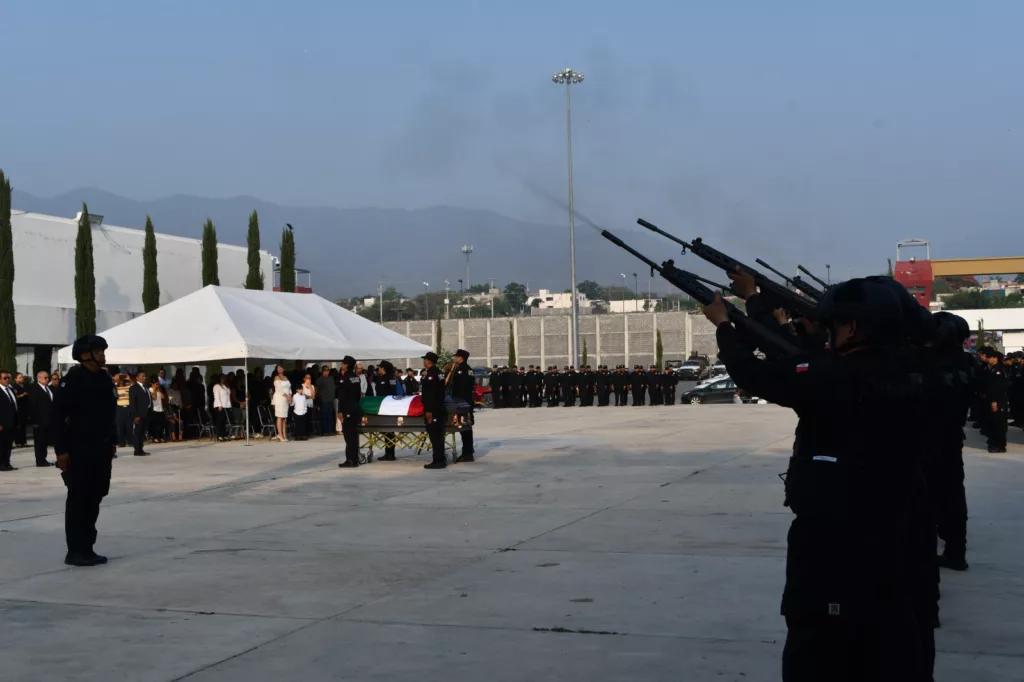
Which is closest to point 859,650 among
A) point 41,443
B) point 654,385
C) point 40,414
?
point 41,443

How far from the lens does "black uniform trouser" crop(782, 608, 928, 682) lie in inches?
149

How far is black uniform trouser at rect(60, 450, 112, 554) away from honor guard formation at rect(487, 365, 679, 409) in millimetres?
36446

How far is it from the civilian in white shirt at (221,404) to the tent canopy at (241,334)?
135 cm

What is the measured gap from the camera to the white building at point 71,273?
38.2 metres

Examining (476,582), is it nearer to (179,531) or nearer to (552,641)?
(552,641)

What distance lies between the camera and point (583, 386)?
153 feet

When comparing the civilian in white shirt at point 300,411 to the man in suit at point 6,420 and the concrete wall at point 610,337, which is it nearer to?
the man in suit at point 6,420

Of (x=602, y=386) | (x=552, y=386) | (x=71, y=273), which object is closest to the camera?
(x=71, y=273)

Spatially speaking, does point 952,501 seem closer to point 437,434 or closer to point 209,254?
point 437,434

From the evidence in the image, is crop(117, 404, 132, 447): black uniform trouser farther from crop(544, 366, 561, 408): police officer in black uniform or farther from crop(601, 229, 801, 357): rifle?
crop(544, 366, 561, 408): police officer in black uniform

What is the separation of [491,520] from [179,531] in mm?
3092

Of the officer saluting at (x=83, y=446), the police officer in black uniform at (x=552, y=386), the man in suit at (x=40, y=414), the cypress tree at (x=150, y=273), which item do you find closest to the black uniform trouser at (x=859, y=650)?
the officer saluting at (x=83, y=446)

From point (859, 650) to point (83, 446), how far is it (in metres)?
7.34

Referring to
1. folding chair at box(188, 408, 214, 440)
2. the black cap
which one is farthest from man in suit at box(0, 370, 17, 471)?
the black cap
